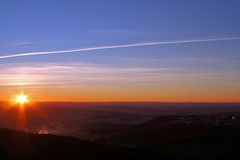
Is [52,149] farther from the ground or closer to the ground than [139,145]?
farther from the ground

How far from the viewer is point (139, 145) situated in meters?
85.9

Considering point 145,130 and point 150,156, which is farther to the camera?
point 145,130

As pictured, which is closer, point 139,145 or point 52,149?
point 52,149

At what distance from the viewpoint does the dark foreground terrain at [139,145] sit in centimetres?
Result: 3566

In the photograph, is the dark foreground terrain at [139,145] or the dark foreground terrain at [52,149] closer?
the dark foreground terrain at [52,149]

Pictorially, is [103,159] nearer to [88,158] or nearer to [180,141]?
[88,158]

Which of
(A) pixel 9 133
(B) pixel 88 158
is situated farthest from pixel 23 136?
(B) pixel 88 158

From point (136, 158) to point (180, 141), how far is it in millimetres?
51427

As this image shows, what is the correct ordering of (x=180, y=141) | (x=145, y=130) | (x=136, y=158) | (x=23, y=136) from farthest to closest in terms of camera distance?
1. (x=145, y=130)
2. (x=180, y=141)
3. (x=23, y=136)
4. (x=136, y=158)

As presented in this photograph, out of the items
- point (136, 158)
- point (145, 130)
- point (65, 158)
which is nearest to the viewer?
point (65, 158)

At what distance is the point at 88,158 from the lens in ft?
115

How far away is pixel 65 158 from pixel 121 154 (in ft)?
19.4

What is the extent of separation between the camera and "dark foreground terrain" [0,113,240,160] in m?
35.7

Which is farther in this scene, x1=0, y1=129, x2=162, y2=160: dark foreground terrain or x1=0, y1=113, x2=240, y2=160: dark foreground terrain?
x1=0, y1=113, x2=240, y2=160: dark foreground terrain
